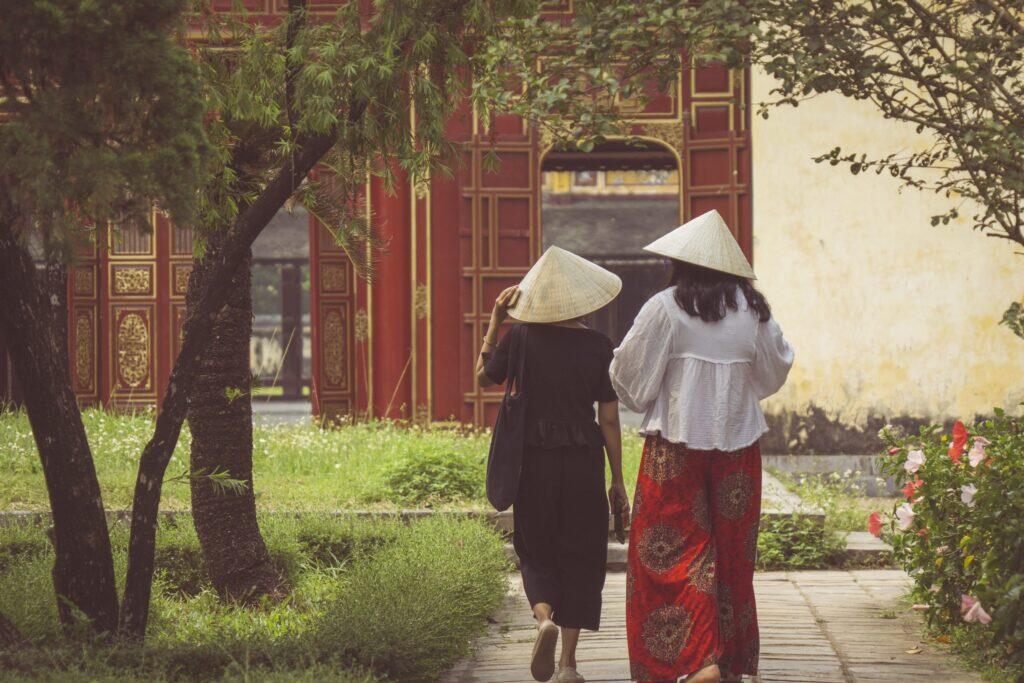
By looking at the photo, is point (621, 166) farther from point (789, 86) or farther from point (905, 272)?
point (789, 86)

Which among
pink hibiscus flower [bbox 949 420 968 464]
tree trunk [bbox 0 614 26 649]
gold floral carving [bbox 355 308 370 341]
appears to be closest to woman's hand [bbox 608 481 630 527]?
pink hibiscus flower [bbox 949 420 968 464]

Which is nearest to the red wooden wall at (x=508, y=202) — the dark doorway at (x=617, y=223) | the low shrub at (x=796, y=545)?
the low shrub at (x=796, y=545)

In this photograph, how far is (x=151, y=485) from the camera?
5.63 meters

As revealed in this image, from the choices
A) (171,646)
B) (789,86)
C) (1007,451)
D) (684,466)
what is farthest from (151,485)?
(1007,451)

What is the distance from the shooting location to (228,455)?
24.1 ft

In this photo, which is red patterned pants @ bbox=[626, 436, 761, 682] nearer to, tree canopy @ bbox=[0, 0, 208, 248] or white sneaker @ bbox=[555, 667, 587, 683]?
white sneaker @ bbox=[555, 667, 587, 683]

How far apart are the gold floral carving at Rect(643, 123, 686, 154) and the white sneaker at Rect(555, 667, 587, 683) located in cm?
886

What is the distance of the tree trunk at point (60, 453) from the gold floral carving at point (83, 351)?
884 cm

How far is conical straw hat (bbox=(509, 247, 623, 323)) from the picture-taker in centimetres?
546

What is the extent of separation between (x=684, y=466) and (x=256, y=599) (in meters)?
3.20

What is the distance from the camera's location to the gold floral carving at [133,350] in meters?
14.1

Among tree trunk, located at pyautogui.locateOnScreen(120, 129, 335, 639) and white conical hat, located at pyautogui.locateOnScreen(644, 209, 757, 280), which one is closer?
white conical hat, located at pyautogui.locateOnScreen(644, 209, 757, 280)

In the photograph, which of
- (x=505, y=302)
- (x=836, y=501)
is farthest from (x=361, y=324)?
(x=505, y=302)

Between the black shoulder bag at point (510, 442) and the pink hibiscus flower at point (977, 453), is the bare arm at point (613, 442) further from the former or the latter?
A: the pink hibiscus flower at point (977, 453)
